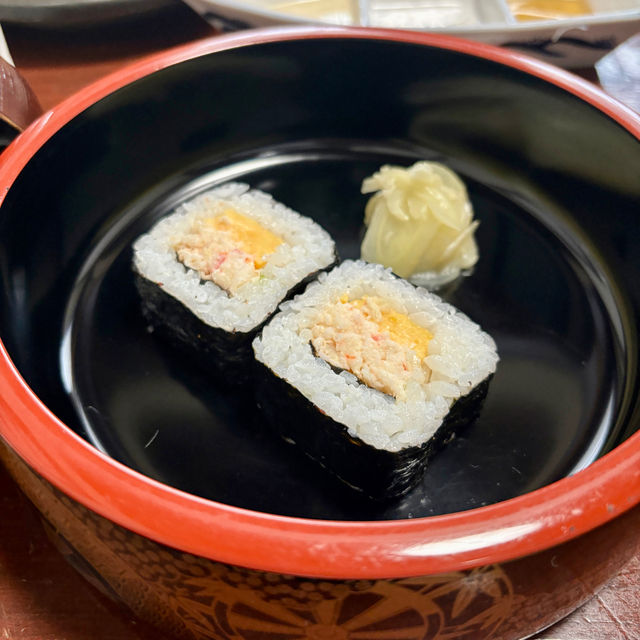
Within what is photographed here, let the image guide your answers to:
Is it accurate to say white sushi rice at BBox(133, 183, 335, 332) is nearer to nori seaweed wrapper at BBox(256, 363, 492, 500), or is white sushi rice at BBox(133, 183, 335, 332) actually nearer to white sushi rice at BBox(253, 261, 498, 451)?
white sushi rice at BBox(253, 261, 498, 451)

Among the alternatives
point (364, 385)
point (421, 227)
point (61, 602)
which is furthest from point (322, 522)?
point (421, 227)

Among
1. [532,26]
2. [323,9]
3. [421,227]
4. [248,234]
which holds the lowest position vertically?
[248,234]

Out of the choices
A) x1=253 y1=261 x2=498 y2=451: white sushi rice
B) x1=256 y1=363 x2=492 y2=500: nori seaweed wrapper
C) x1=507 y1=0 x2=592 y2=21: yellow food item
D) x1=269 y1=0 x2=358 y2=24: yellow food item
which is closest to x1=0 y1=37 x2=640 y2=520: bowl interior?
x1=256 y1=363 x2=492 y2=500: nori seaweed wrapper

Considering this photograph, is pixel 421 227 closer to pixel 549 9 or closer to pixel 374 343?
pixel 374 343

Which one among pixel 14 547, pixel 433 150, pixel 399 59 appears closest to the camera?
pixel 14 547

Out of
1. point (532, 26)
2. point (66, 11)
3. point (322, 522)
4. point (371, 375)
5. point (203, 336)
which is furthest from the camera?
point (66, 11)

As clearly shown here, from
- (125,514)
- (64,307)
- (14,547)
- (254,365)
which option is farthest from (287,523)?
(64,307)

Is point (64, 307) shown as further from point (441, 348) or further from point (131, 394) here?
point (441, 348)
